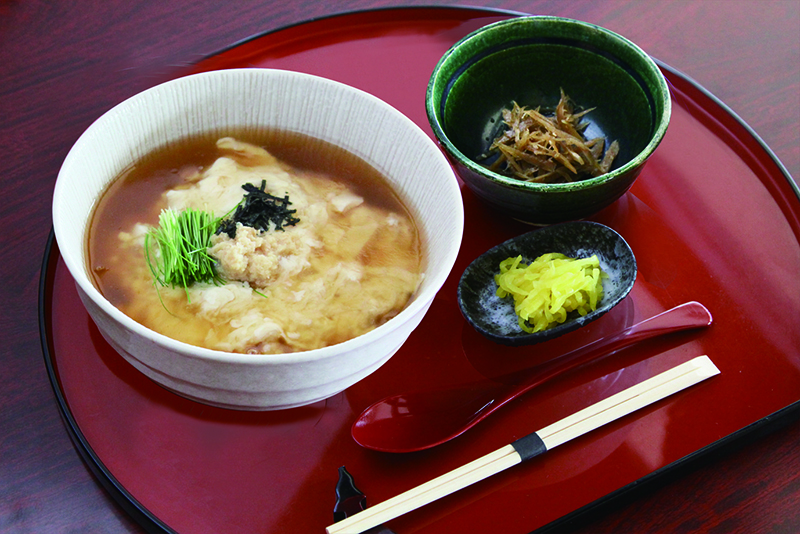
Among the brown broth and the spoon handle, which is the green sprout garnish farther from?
the spoon handle

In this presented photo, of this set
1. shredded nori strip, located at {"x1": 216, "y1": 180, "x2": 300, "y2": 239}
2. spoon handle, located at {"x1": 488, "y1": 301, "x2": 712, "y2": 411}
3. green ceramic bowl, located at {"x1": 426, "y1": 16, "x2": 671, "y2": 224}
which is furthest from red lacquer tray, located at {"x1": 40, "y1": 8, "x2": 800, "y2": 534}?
shredded nori strip, located at {"x1": 216, "y1": 180, "x2": 300, "y2": 239}

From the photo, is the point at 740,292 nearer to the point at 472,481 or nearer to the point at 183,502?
the point at 472,481

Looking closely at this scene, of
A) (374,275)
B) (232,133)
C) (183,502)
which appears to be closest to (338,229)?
(374,275)

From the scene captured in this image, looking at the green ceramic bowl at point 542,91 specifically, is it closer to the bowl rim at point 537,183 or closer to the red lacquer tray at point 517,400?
the bowl rim at point 537,183

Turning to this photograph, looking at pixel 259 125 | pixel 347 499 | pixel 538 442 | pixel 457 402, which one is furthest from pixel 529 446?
pixel 259 125

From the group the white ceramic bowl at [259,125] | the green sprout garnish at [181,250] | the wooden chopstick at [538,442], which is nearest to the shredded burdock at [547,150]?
the white ceramic bowl at [259,125]

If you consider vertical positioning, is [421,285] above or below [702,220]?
below
